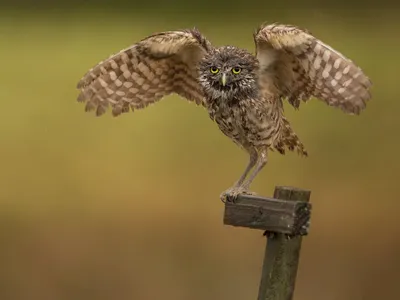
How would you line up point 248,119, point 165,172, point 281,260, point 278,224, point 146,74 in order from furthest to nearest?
point 165,172, point 146,74, point 248,119, point 281,260, point 278,224

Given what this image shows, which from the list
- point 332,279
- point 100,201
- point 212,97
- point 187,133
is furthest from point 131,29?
point 332,279

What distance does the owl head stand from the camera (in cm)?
224

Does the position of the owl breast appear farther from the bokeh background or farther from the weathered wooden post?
the bokeh background

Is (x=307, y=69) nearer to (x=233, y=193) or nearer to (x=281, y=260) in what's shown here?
(x=233, y=193)

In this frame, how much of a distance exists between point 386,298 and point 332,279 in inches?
8.3

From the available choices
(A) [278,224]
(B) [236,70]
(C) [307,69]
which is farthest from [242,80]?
(A) [278,224]

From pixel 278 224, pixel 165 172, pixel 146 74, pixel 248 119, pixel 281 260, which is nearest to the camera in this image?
pixel 278 224

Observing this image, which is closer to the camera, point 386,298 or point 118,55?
point 118,55

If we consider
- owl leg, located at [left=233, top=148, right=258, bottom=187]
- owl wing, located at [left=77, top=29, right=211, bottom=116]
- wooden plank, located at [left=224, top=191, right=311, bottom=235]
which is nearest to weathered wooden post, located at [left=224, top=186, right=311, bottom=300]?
wooden plank, located at [left=224, top=191, right=311, bottom=235]

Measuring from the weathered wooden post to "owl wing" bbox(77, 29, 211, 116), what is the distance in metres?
0.48

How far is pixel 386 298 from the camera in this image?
10.3 ft

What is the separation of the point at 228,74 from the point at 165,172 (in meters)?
1.10

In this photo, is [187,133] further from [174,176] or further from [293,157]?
[293,157]

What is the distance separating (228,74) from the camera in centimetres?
224
